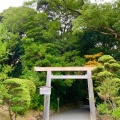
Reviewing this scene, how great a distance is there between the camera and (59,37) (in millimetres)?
15797

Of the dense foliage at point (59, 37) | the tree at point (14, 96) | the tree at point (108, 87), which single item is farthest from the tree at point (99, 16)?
the tree at point (14, 96)

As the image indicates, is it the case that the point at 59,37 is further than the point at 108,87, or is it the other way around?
the point at 59,37

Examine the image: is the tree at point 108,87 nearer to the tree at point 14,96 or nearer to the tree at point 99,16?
the tree at point 14,96

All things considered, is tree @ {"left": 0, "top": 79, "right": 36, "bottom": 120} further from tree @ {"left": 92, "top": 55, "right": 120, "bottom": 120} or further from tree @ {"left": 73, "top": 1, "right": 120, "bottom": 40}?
tree @ {"left": 73, "top": 1, "right": 120, "bottom": 40}

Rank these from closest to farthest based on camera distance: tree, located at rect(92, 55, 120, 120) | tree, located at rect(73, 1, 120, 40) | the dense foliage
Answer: tree, located at rect(92, 55, 120, 120) → tree, located at rect(73, 1, 120, 40) → the dense foliage

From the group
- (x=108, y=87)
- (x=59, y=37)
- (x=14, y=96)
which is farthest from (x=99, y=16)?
(x=14, y=96)

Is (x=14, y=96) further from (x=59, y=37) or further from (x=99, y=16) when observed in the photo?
(x=59, y=37)

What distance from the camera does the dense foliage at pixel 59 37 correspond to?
12.5 m

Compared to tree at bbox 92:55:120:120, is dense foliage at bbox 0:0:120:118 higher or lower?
higher

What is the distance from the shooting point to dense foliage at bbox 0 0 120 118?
1251 cm

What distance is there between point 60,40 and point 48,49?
2.17 metres

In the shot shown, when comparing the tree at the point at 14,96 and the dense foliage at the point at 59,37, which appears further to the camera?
the dense foliage at the point at 59,37

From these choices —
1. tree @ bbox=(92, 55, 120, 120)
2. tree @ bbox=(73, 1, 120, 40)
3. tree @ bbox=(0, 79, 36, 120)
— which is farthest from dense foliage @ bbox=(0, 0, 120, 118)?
tree @ bbox=(92, 55, 120, 120)

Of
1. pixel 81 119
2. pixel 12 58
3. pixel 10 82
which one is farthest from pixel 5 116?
pixel 12 58
